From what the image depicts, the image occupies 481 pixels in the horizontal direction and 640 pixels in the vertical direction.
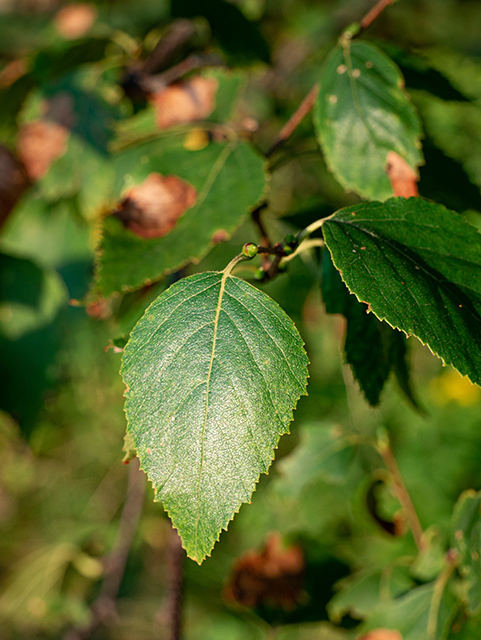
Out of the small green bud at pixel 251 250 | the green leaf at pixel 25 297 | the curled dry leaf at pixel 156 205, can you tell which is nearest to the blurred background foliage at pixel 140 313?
the green leaf at pixel 25 297

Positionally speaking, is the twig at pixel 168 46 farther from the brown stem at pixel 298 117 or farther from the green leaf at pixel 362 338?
the green leaf at pixel 362 338

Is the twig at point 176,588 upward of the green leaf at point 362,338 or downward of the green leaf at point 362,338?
downward

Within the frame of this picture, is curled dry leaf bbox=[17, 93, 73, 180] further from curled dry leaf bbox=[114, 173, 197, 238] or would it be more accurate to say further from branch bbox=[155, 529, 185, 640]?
branch bbox=[155, 529, 185, 640]

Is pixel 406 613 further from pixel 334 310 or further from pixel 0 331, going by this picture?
pixel 0 331

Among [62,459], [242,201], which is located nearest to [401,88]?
[242,201]

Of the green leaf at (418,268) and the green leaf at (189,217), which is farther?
the green leaf at (189,217)

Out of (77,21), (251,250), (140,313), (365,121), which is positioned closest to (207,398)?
(251,250)

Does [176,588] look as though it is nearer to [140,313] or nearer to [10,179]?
[140,313]

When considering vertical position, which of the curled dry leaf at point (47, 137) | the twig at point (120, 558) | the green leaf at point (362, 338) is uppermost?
the curled dry leaf at point (47, 137)
